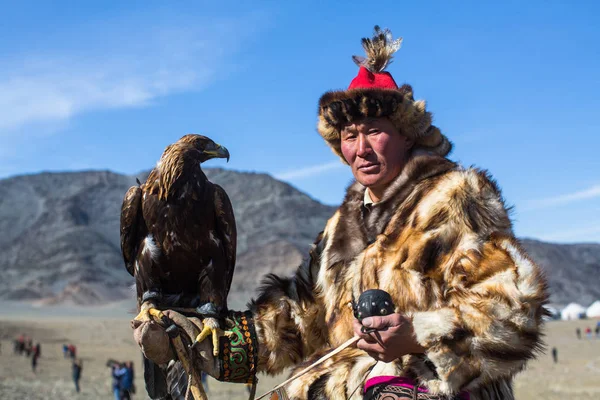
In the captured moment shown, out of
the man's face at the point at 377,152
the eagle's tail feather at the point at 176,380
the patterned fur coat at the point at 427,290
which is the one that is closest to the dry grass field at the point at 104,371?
the patterned fur coat at the point at 427,290

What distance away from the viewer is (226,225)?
3.28 meters

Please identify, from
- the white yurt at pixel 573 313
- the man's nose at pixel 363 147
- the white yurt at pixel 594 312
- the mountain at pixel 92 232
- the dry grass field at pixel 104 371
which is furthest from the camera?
the mountain at pixel 92 232

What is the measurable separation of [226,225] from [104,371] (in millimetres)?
21744

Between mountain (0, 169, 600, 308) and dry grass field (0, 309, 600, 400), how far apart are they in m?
30.5

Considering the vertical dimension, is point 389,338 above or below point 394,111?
below

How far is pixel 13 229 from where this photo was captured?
11400 centimetres

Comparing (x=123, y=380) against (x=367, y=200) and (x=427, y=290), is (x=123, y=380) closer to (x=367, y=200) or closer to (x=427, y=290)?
(x=367, y=200)

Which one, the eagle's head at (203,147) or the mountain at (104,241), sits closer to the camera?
the eagle's head at (203,147)

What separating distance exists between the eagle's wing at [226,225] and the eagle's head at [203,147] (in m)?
0.19

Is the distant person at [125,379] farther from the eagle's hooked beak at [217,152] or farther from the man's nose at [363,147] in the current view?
the man's nose at [363,147]

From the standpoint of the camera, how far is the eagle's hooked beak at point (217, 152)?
3447 millimetres

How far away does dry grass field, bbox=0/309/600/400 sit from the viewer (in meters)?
16.7

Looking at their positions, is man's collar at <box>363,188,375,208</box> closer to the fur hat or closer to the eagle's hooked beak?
the fur hat

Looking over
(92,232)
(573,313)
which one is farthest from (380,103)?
(92,232)
